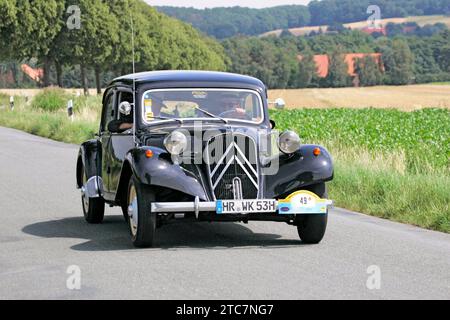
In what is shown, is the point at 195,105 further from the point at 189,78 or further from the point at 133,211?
the point at 133,211

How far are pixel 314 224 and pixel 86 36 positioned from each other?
64170 millimetres

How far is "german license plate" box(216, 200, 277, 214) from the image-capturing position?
9.13 metres

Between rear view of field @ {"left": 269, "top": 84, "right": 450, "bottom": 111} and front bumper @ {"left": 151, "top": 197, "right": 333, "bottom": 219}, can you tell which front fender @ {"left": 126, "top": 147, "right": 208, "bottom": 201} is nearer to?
front bumper @ {"left": 151, "top": 197, "right": 333, "bottom": 219}

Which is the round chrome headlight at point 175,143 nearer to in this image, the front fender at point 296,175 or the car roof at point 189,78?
the front fender at point 296,175

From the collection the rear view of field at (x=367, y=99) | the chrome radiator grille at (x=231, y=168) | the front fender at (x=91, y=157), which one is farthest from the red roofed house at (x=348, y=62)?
the chrome radiator grille at (x=231, y=168)

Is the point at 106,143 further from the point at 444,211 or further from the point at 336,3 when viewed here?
the point at 336,3

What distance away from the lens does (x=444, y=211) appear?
39.0ft

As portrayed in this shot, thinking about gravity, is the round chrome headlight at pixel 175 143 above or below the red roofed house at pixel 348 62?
above

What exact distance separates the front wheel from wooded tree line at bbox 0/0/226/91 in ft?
144

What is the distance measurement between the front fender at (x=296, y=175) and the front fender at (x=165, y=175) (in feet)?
2.44

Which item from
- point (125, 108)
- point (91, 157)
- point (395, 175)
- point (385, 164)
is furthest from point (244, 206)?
point (385, 164)

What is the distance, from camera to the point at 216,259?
8.75 m

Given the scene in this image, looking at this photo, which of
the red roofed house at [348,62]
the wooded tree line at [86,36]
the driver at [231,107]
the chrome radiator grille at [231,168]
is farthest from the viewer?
the red roofed house at [348,62]

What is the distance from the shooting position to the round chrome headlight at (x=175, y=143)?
9.39 meters
